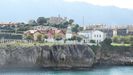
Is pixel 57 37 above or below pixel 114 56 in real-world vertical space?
above

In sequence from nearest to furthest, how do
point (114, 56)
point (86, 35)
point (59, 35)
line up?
point (114, 56) → point (59, 35) → point (86, 35)

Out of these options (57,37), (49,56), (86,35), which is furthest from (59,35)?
(49,56)

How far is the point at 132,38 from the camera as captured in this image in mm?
74312

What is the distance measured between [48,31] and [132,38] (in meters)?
13.5

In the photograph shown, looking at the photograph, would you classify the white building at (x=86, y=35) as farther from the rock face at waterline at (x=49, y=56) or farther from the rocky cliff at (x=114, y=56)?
the rock face at waterline at (x=49, y=56)

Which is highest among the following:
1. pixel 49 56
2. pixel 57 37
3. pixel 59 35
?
pixel 59 35

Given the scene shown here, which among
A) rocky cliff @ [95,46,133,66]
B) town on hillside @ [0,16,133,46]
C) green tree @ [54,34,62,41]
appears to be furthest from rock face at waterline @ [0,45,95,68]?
green tree @ [54,34,62,41]

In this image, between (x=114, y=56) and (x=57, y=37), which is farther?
(x=57, y=37)

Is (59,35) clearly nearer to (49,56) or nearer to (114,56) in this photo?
(114,56)

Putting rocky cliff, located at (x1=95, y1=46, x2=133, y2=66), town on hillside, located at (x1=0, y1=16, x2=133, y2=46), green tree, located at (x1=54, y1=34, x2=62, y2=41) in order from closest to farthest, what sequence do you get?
rocky cliff, located at (x1=95, y1=46, x2=133, y2=66), town on hillside, located at (x1=0, y1=16, x2=133, y2=46), green tree, located at (x1=54, y1=34, x2=62, y2=41)

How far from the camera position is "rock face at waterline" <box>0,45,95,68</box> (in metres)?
54.5

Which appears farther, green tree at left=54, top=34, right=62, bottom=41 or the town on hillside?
green tree at left=54, top=34, right=62, bottom=41

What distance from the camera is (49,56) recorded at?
190 ft

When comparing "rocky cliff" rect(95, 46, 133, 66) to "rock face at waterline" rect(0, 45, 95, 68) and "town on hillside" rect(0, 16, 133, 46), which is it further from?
"rock face at waterline" rect(0, 45, 95, 68)
